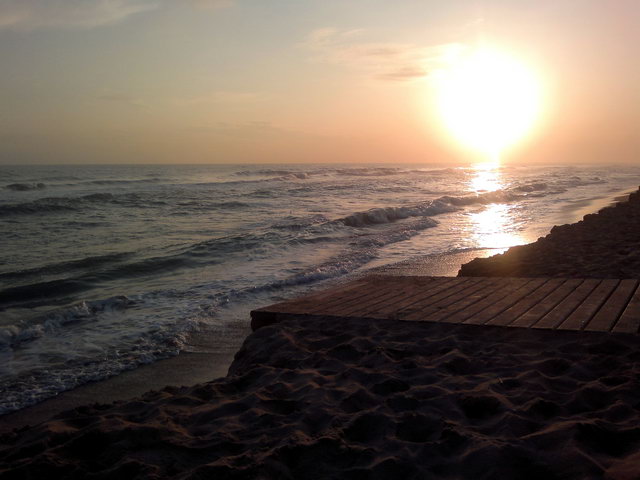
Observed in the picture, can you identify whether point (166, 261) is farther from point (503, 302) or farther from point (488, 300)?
point (503, 302)

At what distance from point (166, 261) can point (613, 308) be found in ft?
36.0

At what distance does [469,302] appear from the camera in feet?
19.5

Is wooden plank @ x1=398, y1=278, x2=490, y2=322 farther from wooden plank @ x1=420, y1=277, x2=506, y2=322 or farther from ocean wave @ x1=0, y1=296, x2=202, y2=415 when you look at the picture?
ocean wave @ x1=0, y1=296, x2=202, y2=415

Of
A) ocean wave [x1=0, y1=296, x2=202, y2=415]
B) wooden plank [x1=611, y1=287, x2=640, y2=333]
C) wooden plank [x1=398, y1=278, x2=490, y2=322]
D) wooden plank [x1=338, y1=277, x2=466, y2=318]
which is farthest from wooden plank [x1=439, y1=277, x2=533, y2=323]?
ocean wave [x1=0, y1=296, x2=202, y2=415]

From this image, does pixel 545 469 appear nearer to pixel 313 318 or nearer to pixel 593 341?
pixel 593 341

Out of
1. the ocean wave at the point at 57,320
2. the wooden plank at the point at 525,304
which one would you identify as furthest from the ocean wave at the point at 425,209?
the wooden plank at the point at 525,304

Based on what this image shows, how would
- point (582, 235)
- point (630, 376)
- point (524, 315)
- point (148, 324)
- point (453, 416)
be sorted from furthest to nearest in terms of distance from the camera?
point (582, 235), point (148, 324), point (524, 315), point (630, 376), point (453, 416)

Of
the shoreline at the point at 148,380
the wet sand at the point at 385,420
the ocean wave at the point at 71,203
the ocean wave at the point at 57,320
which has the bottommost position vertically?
the shoreline at the point at 148,380

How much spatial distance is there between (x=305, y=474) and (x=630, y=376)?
2.44 m

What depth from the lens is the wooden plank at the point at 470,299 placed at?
550 centimetres

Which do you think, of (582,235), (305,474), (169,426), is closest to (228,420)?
(169,426)

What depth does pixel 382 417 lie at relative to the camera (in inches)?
133

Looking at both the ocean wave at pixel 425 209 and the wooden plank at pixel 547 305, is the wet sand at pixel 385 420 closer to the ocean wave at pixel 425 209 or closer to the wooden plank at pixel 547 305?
the wooden plank at pixel 547 305

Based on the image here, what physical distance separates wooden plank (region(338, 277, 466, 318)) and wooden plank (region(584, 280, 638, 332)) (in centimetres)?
191
